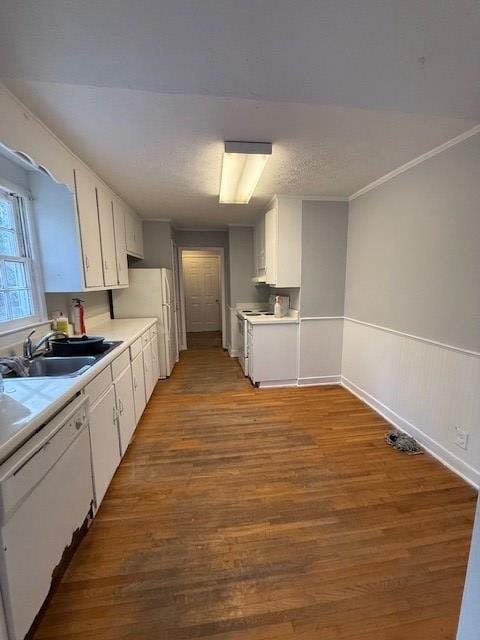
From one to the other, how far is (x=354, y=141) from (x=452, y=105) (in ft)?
2.08

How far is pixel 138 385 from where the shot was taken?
2.61 metres

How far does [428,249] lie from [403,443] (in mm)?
1589

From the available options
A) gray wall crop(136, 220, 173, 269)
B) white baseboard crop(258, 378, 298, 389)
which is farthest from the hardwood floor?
gray wall crop(136, 220, 173, 269)

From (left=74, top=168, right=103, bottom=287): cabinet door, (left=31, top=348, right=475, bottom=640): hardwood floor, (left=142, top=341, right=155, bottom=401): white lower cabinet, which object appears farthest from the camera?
(left=142, top=341, right=155, bottom=401): white lower cabinet

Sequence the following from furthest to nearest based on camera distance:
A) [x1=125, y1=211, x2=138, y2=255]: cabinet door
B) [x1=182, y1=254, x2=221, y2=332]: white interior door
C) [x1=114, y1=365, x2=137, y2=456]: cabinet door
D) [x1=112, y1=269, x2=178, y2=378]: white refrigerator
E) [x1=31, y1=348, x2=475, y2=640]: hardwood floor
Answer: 1. [x1=182, y1=254, x2=221, y2=332]: white interior door
2. [x1=112, y1=269, x2=178, y2=378]: white refrigerator
3. [x1=125, y1=211, x2=138, y2=255]: cabinet door
4. [x1=114, y1=365, x2=137, y2=456]: cabinet door
5. [x1=31, y1=348, x2=475, y2=640]: hardwood floor

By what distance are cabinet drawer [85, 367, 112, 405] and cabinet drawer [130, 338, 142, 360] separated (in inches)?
22.1

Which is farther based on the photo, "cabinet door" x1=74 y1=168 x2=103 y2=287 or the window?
"cabinet door" x1=74 y1=168 x2=103 y2=287

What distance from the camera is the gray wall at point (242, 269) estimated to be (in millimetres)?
4777

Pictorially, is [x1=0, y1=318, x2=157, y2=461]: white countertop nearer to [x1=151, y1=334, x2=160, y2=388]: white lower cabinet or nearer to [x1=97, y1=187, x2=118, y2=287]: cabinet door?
[x1=97, y1=187, x2=118, y2=287]: cabinet door

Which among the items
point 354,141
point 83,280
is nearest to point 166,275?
point 83,280

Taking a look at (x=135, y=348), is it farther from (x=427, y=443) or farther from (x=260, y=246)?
(x=427, y=443)

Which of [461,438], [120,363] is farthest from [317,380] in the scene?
[120,363]

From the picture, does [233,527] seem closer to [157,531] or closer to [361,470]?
[157,531]

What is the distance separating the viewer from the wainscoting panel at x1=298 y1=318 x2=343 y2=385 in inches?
139
